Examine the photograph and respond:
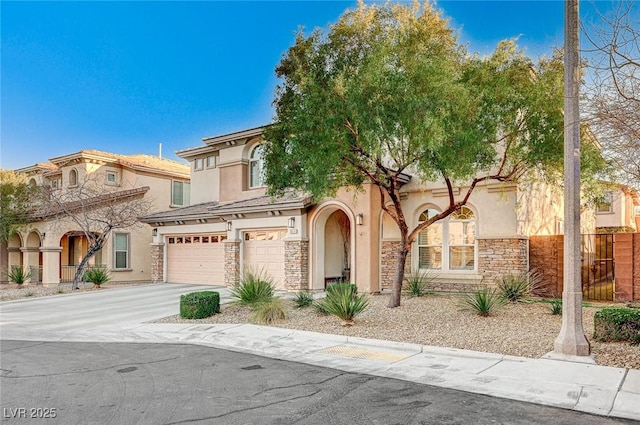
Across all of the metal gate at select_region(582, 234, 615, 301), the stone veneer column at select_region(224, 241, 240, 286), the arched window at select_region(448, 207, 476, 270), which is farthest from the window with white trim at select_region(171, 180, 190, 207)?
the metal gate at select_region(582, 234, 615, 301)

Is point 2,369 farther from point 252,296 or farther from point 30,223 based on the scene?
point 30,223

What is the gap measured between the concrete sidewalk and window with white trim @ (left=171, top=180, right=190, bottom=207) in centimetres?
1753

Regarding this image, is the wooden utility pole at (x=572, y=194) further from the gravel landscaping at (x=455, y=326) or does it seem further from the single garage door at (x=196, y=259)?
the single garage door at (x=196, y=259)

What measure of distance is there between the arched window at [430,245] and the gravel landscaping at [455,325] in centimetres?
242

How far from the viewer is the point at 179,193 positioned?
29703mm

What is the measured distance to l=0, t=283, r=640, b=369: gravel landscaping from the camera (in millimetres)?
8430

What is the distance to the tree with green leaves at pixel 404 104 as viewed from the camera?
10.6 metres

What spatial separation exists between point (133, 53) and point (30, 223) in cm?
1156

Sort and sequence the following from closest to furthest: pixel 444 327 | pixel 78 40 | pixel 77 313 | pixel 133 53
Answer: pixel 444 327 < pixel 77 313 < pixel 78 40 < pixel 133 53

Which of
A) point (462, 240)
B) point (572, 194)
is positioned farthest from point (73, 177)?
point (572, 194)

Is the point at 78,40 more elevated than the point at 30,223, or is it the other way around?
the point at 78,40

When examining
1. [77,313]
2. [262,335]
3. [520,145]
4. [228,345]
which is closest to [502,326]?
[520,145]

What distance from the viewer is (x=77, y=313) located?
48.8 feet

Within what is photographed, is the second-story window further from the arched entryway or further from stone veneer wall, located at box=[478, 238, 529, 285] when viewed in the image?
stone veneer wall, located at box=[478, 238, 529, 285]
